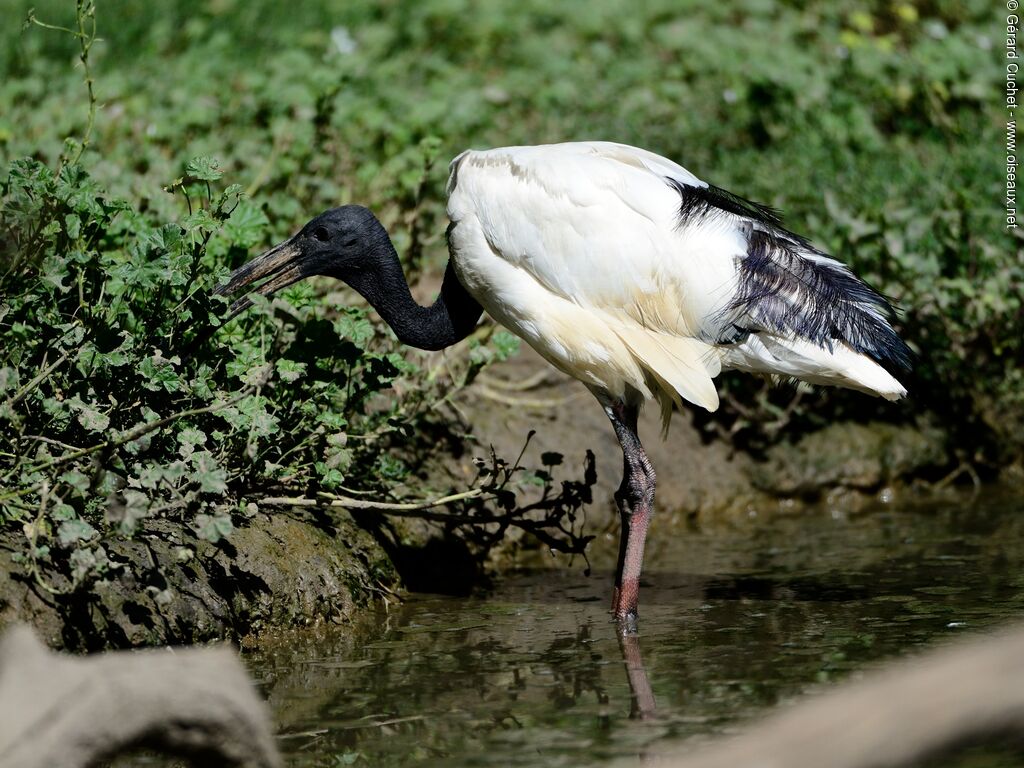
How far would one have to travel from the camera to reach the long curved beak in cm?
622

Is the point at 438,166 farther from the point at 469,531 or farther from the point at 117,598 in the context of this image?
the point at 117,598

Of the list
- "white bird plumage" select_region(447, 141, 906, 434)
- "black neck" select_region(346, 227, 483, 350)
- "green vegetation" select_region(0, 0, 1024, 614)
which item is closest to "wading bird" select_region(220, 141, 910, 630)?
"white bird plumage" select_region(447, 141, 906, 434)

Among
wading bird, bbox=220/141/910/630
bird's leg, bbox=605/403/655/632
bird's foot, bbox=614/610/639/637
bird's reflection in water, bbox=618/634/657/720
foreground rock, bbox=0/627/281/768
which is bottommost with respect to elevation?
bird's reflection in water, bbox=618/634/657/720

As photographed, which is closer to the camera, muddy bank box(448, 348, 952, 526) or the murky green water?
the murky green water

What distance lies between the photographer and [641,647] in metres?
5.41

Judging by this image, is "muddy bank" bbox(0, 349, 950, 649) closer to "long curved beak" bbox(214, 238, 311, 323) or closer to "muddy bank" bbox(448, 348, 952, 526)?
"muddy bank" bbox(448, 348, 952, 526)

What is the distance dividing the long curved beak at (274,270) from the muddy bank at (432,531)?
0.97m

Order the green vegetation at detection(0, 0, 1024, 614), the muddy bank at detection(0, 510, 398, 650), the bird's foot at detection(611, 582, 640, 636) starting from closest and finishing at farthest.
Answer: the muddy bank at detection(0, 510, 398, 650)
the green vegetation at detection(0, 0, 1024, 614)
the bird's foot at detection(611, 582, 640, 636)

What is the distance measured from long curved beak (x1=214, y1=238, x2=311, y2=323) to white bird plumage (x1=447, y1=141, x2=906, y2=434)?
74cm

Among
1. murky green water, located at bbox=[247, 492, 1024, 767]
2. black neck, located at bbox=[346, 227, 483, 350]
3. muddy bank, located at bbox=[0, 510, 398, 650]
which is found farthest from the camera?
black neck, located at bbox=[346, 227, 483, 350]

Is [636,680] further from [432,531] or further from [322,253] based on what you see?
[322,253]

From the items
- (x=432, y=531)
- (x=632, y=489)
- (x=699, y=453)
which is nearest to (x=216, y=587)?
(x=432, y=531)

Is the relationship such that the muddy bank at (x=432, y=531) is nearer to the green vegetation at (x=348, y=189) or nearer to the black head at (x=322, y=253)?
the green vegetation at (x=348, y=189)

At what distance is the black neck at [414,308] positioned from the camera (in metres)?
6.40
